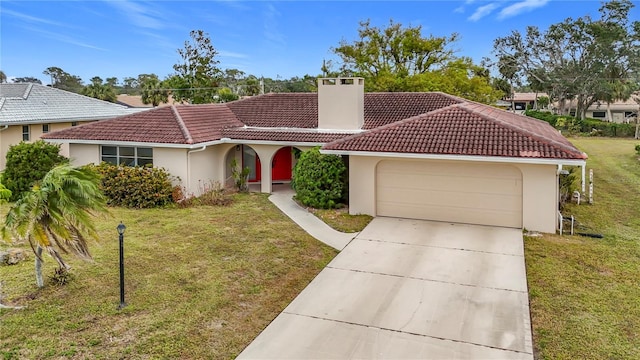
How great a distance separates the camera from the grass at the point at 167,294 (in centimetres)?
735

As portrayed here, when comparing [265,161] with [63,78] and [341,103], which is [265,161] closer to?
[341,103]

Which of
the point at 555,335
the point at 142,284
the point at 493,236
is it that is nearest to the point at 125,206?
the point at 142,284

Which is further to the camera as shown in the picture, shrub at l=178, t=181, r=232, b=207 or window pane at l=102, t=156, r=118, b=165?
window pane at l=102, t=156, r=118, b=165

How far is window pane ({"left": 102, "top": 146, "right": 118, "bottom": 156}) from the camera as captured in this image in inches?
748

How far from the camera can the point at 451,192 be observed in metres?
14.9

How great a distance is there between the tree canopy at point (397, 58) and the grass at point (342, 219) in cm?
2920

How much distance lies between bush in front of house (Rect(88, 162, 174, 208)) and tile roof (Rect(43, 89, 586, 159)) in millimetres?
1264

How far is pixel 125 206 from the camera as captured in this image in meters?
17.2

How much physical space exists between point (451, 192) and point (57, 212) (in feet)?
36.0

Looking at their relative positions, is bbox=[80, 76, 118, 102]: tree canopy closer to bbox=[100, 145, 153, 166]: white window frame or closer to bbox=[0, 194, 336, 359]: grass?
bbox=[100, 145, 153, 166]: white window frame

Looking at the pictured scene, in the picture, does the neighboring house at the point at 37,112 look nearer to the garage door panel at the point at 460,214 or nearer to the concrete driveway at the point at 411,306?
the garage door panel at the point at 460,214

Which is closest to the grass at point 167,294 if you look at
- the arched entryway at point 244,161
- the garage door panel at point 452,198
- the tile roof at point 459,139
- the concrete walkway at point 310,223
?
the concrete walkway at point 310,223

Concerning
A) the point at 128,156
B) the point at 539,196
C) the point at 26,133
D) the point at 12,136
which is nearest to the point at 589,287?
the point at 539,196

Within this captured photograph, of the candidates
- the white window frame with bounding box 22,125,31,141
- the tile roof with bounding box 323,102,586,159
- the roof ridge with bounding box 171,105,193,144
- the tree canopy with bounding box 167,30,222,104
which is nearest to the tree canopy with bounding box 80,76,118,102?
the tree canopy with bounding box 167,30,222,104
